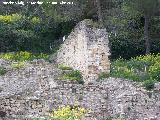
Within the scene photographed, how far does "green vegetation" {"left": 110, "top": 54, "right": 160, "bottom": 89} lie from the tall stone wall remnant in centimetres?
67

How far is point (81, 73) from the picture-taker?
2252 cm

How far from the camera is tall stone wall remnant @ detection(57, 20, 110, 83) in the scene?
872 inches

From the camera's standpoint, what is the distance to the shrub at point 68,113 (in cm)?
1823

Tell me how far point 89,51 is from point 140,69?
2754 mm

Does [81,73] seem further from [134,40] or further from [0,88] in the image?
[134,40]

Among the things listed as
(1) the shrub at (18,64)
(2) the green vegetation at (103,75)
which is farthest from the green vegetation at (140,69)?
(1) the shrub at (18,64)

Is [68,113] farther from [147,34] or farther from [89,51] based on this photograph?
[147,34]

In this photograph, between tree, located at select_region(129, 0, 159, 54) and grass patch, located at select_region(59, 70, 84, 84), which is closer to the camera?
grass patch, located at select_region(59, 70, 84, 84)

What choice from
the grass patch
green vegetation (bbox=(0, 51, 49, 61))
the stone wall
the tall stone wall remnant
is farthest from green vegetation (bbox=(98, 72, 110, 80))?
green vegetation (bbox=(0, 51, 49, 61))

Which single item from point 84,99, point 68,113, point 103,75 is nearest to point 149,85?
point 103,75

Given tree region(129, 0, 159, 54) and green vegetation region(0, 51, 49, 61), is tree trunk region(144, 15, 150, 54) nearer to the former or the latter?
tree region(129, 0, 159, 54)

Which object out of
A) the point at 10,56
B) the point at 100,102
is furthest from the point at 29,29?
the point at 100,102

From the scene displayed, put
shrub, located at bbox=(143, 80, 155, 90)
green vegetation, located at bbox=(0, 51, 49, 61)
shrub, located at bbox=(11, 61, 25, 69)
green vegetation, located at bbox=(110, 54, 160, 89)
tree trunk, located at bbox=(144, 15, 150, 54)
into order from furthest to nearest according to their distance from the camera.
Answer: tree trunk, located at bbox=(144, 15, 150, 54), green vegetation, located at bbox=(0, 51, 49, 61), shrub, located at bbox=(11, 61, 25, 69), green vegetation, located at bbox=(110, 54, 160, 89), shrub, located at bbox=(143, 80, 155, 90)

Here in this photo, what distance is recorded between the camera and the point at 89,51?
22.4m
